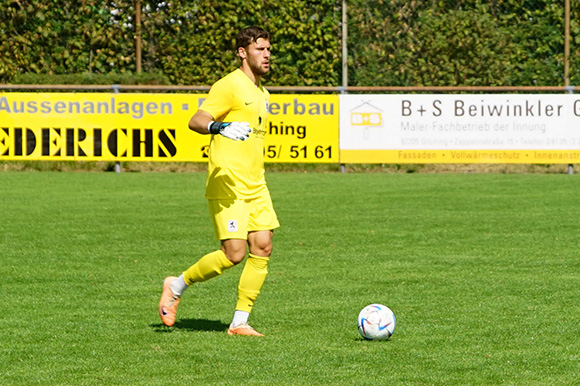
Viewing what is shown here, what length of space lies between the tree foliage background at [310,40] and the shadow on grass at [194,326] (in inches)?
686

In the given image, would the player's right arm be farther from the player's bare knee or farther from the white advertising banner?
the white advertising banner

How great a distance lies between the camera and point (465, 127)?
65.7 ft

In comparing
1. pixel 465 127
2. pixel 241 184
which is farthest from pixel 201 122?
pixel 465 127

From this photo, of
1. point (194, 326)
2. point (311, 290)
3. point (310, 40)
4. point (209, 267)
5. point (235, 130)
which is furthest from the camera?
point (310, 40)

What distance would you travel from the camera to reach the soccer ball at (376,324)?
7.16m

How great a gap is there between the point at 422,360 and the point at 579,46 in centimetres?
2205

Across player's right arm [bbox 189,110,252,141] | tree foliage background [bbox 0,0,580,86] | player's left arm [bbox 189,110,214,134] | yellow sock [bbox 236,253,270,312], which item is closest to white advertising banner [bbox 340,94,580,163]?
tree foliage background [bbox 0,0,580,86]

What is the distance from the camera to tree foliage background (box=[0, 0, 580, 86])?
26219 millimetres

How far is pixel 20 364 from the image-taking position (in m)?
6.52

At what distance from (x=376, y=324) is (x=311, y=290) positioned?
2.13 m

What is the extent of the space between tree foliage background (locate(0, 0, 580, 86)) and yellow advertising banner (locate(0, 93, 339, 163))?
4742 millimetres

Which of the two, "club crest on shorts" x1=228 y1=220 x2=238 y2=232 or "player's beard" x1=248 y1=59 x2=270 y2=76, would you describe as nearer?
"club crest on shorts" x1=228 y1=220 x2=238 y2=232

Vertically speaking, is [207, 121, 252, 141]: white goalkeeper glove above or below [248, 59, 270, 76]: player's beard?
below

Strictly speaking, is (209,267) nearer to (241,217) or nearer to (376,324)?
(241,217)
